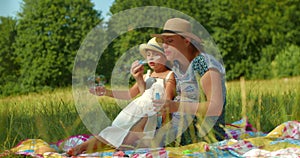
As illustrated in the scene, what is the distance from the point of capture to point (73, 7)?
9.73 metres

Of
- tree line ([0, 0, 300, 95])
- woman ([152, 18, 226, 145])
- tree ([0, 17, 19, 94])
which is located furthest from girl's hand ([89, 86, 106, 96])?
tree ([0, 17, 19, 94])

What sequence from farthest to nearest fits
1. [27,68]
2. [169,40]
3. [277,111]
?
[27,68] < [277,111] < [169,40]

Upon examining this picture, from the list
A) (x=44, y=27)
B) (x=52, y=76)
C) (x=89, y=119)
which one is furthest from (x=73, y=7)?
(x=89, y=119)

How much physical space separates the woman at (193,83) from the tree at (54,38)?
701 cm

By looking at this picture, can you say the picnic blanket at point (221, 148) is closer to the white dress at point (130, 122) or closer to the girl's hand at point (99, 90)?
the white dress at point (130, 122)

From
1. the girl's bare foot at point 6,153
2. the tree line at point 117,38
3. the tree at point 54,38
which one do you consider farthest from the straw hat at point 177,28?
the tree at point 54,38

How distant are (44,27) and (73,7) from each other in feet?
2.56

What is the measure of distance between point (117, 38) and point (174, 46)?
22.7 ft

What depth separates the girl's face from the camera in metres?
3.00

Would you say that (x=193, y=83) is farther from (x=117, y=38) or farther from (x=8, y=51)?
(x=8, y=51)

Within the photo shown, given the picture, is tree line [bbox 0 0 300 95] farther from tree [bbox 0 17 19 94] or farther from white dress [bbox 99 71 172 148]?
white dress [bbox 99 71 172 148]

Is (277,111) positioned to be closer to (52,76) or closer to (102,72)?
(102,72)

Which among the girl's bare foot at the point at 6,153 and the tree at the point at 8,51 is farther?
the tree at the point at 8,51

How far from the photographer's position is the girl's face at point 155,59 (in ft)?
9.83
